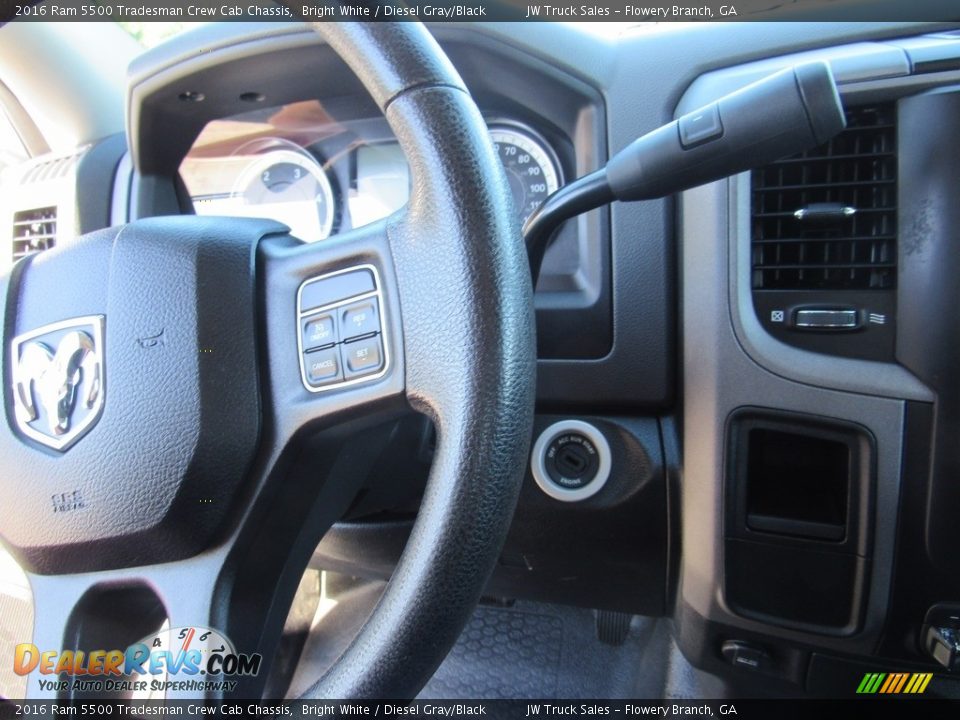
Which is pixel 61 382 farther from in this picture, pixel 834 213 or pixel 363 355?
pixel 834 213

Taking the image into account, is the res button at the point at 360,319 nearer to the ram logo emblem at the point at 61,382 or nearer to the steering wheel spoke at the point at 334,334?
the steering wheel spoke at the point at 334,334

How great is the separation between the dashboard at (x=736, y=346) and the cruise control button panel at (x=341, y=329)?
0.16m

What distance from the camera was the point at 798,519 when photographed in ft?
2.69

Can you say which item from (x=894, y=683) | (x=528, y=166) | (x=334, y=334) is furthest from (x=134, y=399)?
(x=894, y=683)

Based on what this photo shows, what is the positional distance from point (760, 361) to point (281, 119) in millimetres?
839

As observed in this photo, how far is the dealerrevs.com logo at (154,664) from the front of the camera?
22.6 inches

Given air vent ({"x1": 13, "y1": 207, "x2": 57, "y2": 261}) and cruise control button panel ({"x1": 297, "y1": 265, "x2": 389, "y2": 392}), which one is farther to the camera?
air vent ({"x1": 13, "y1": 207, "x2": 57, "y2": 261})

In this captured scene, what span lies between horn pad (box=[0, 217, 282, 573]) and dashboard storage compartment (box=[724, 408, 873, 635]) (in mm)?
567

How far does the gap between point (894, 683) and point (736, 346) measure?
503mm

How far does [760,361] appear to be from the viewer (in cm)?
78

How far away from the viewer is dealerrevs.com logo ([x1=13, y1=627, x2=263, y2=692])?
22.6 inches

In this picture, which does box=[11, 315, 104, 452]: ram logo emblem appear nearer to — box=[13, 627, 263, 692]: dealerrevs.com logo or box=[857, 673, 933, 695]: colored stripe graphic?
box=[13, 627, 263, 692]: dealerrevs.com logo

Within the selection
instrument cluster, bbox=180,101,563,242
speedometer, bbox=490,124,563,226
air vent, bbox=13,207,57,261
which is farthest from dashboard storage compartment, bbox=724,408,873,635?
air vent, bbox=13,207,57,261

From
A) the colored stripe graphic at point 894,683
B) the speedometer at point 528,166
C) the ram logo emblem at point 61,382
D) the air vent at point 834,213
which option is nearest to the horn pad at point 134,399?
the ram logo emblem at point 61,382
